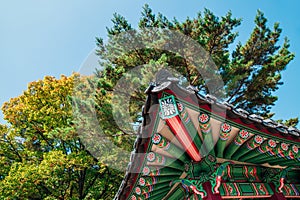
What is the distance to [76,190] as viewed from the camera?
42.7 ft

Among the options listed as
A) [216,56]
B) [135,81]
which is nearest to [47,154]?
[135,81]

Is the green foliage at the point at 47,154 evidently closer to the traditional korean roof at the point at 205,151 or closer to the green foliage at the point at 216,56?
the green foliage at the point at 216,56

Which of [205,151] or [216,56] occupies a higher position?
[216,56]

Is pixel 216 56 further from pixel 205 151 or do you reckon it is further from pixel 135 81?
pixel 205 151

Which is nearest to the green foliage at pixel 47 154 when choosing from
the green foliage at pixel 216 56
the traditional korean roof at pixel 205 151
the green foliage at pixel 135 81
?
the green foliage at pixel 135 81

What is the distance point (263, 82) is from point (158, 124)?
802 cm

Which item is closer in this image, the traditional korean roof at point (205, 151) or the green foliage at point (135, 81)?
the traditional korean roof at point (205, 151)

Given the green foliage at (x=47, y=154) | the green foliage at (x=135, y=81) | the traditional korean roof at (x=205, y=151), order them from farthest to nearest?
the green foliage at (x=47, y=154)
the green foliage at (x=135, y=81)
the traditional korean roof at (x=205, y=151)

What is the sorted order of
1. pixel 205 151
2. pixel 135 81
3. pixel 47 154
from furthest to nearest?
pixel 47 154
pixel 135 81
pixel 205 151

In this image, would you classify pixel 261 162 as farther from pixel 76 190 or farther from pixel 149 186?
pixel 76 190

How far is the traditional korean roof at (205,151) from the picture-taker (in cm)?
285

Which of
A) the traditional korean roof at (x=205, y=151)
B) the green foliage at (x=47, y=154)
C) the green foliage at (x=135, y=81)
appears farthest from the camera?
the green foliage at (x=47, y=154)

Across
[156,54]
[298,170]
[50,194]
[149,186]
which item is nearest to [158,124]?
[149,186]

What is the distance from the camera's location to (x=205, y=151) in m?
3.29
